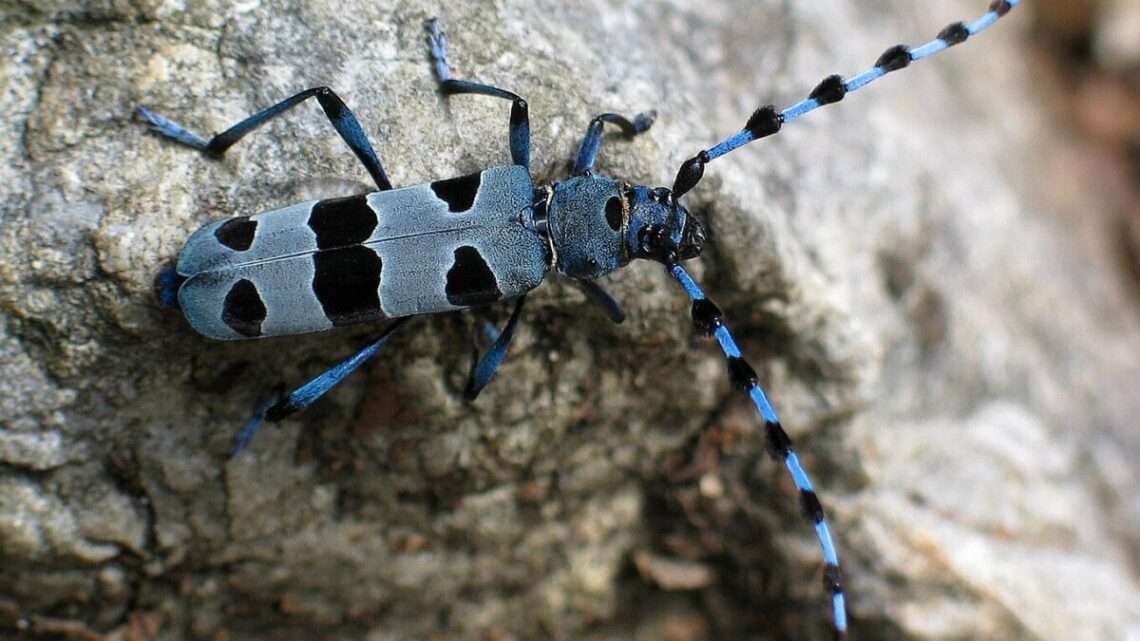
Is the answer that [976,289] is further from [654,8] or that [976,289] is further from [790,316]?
[654,8]

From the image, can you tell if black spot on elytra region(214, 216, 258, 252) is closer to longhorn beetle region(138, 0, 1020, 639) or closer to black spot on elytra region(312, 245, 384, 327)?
longhorn beetle region(138, 0, 1020, 639)

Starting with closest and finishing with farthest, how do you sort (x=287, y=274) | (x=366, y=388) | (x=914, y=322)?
(x=287, y=274) → (x=366, y=388) → (x=914, y=322)

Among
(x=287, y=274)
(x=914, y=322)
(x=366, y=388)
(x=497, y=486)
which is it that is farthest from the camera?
(x=914, y=322)

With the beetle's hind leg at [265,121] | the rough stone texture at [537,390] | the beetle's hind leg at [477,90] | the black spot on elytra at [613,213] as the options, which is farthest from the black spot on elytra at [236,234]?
the black spot on elytra at [613,213]

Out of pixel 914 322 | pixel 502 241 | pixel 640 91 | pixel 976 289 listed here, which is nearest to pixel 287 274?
pixel 502 241

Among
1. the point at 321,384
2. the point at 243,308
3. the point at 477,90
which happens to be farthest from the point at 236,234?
the point at 477,90

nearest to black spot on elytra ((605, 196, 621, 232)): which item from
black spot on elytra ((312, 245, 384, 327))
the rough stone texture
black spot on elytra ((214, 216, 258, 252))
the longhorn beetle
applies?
the longhorn beetle

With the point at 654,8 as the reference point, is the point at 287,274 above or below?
below

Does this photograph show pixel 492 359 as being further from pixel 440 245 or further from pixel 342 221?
pixel 342 221
